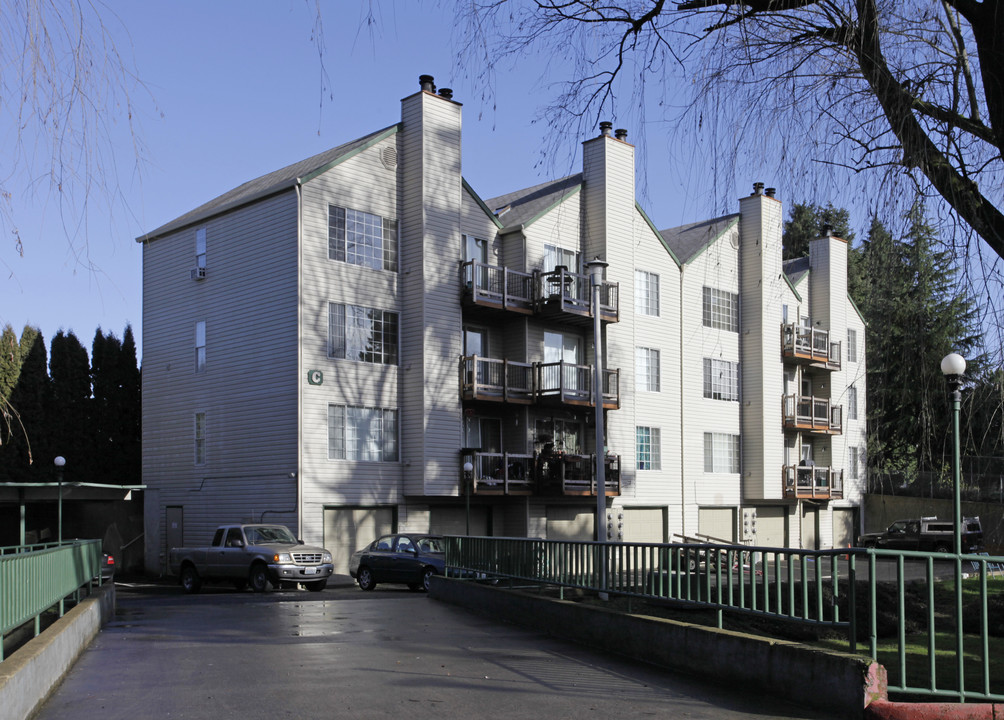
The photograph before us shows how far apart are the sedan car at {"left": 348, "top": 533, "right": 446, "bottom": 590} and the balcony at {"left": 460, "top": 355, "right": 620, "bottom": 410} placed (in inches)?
274

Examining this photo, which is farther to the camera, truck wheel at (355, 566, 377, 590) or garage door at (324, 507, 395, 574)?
garage door at (324, 507, 395, 574)

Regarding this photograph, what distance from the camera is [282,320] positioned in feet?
99.6

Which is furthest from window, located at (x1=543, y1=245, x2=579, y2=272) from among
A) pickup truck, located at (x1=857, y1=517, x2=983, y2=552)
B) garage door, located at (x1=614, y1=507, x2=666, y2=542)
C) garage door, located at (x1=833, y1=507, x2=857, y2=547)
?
garage door, located at (x1=833, y1=507, x2=857, y2=547)

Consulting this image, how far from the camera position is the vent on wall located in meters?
32.3

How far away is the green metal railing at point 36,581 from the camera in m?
8.27

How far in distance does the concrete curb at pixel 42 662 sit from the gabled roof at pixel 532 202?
79.3 ft

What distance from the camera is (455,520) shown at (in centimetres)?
3366

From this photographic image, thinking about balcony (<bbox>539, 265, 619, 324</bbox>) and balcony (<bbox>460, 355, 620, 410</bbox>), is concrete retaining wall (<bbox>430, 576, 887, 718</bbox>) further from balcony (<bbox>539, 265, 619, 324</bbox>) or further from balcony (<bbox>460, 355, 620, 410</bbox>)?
balcony (<bbox>539, 265, 619, 324</bbox>)

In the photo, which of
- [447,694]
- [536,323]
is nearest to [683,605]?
[447,694]

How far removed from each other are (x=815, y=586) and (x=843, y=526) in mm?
40838

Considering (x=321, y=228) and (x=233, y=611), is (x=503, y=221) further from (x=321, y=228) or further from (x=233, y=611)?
(x=233, y=611)

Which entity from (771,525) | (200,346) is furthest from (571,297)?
(771,525)

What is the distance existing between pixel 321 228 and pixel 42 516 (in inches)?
677

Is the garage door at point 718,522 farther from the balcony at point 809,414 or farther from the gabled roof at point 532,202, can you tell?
the gabled roof at point 532,202
